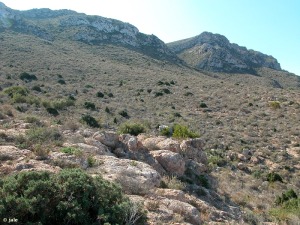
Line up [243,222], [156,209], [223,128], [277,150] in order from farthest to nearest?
[223,128] < [277,150] < [243,222] < [156,209]

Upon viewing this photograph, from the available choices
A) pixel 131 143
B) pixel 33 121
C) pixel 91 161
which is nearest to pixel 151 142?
pixel 131 143

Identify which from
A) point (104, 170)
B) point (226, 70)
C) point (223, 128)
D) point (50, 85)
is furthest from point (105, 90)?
point (226, 70)

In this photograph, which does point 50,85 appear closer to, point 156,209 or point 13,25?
point 156,209

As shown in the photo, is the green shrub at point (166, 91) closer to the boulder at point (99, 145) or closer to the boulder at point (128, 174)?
the boulder at point (99, 145)

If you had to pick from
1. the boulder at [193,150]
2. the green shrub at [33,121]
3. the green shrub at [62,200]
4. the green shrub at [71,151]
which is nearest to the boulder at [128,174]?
the green shrub at [71,151]

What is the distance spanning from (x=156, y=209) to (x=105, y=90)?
2688 centimetres

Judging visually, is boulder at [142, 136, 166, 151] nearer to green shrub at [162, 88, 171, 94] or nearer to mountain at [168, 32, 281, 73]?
green shrub at [162, 88, 171, 94]

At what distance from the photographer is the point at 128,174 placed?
25.4ft

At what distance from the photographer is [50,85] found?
30719 millimetres

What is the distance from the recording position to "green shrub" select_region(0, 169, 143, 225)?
479 cm

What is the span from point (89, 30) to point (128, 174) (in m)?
69.7

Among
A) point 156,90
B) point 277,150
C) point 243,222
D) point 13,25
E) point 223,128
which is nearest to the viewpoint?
point 243,222

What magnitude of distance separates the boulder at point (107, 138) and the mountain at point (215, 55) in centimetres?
6610

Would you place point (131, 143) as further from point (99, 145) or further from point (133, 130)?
point (133, 130)
